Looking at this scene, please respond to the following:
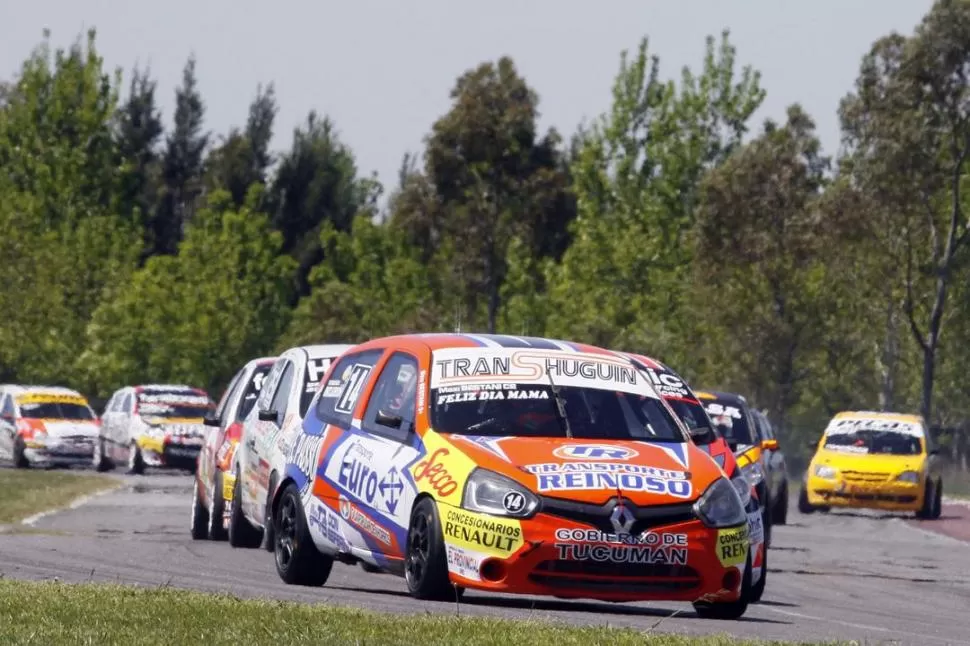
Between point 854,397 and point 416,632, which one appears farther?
point 854,397

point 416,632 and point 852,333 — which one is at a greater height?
point 852,333

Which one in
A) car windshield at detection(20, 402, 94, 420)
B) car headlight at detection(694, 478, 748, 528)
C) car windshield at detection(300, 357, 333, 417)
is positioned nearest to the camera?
car headlight at detection(694, 478, 748, 528)

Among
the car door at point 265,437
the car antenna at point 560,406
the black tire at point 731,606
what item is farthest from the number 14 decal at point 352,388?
the black tire at point 731,606

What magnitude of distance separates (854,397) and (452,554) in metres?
63.3

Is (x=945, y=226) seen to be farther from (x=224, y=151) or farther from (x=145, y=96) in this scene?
(x=145, y=96)

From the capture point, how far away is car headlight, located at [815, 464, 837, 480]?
1373 inches

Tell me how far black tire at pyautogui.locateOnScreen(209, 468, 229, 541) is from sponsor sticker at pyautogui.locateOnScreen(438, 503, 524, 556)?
7787mm

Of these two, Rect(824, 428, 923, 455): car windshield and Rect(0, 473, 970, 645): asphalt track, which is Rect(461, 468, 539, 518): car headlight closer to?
Rect(0, 473, 970, 645): asphalt track

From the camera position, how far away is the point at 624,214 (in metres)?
64.6

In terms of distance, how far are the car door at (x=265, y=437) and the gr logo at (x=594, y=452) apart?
4.26m

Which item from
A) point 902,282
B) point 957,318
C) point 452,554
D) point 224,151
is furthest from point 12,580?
point 224,151

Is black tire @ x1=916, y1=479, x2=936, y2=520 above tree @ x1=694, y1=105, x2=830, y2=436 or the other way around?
the other way around

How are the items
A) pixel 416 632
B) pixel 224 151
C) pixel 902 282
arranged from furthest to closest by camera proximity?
pixel 224 151
pixel 902 282
pixel 416 632

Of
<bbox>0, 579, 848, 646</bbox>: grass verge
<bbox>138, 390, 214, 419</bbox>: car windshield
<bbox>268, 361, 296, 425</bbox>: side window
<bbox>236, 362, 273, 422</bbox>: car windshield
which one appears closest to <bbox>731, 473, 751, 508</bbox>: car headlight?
<bbox>268, 361, 296, 425</bbox>: side window
